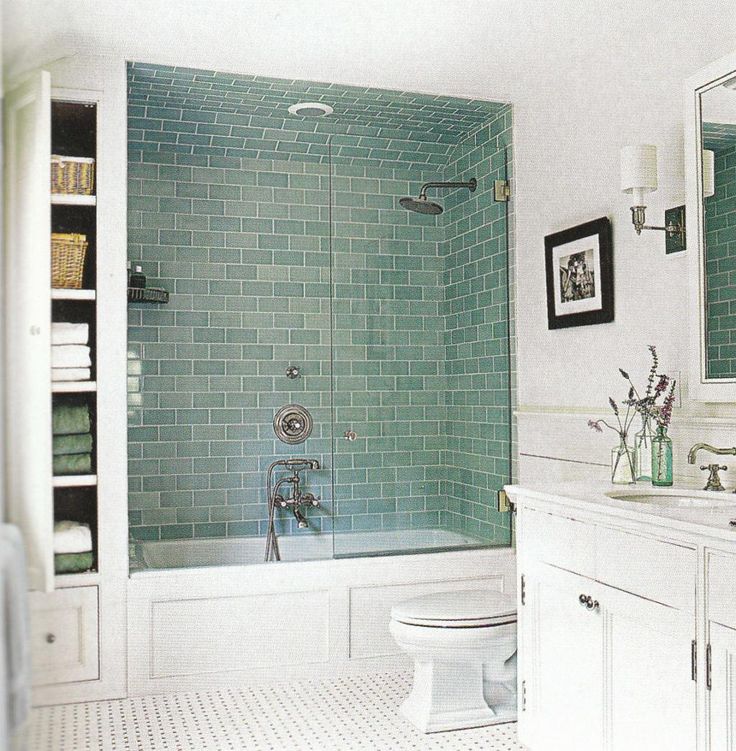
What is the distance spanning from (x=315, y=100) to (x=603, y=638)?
2.19m

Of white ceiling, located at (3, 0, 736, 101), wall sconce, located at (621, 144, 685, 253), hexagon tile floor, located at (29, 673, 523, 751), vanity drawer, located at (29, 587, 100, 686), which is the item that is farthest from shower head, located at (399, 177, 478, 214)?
vanity drawer, located at (29, 587, 100, 686)

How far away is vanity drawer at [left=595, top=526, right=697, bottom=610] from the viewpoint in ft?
5.73

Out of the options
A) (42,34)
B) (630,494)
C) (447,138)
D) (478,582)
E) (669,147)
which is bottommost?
(478,582)

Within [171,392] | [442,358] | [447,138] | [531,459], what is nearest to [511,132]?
[447,138]

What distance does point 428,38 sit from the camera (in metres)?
2.79

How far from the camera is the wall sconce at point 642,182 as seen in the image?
2.40m

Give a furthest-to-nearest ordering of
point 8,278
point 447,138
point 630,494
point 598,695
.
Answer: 1. point 447,138
2. point 630,494
3. point 598,695
4. point 8,278

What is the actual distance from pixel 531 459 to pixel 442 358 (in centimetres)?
52

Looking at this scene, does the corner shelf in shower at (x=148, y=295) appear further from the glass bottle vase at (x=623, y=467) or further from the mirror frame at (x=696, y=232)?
the mirror frame at (x=696, y=232)

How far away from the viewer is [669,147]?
250cm

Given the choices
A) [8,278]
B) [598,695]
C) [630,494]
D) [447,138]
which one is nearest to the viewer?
[8,278]

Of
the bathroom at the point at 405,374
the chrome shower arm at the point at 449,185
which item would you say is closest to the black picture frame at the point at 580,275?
the bathroom at the point at 405,374

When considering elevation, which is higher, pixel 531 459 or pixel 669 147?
pixel 669 147

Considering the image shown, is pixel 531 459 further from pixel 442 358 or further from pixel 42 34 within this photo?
pixel 42 34
